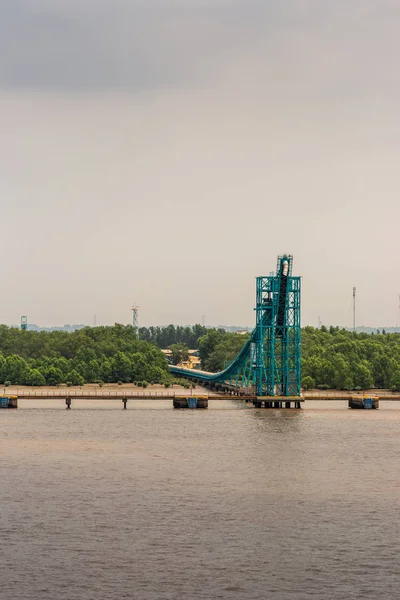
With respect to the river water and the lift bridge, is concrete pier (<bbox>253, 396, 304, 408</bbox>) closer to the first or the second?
the lift bridge

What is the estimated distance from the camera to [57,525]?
58.2 m

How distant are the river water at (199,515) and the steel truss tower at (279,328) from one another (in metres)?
26.6

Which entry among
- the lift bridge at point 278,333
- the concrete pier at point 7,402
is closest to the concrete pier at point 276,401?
the lift bridge at point 278,333

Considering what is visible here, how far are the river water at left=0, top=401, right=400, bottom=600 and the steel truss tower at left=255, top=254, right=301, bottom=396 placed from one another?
87.2 ft

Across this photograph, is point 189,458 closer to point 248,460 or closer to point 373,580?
point 248,460

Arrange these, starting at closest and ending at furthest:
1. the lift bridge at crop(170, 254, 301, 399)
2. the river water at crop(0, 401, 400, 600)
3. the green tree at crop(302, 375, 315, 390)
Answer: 1. the river water at crop(0, 401, 400, 600)
2. the lift bridge at crop(170, 254, 301, 399)
3. the green tree at crop(302, 375, 315, 390)

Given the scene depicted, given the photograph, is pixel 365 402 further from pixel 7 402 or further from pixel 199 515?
pixel 199 515

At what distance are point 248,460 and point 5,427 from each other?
36.9 m

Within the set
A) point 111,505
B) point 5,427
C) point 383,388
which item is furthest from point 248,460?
point 383,388

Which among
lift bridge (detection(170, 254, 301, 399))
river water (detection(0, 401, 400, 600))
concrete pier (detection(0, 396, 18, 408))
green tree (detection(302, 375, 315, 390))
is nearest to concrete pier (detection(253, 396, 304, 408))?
lift bridge (detection(170, 254, 301, 399))

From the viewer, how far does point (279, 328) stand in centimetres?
13575

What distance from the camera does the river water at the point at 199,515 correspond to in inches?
1882

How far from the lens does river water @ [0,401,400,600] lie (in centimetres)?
4781

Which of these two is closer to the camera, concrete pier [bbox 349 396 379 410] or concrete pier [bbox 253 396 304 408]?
concrete pier [bbox 253 396 304 408]
